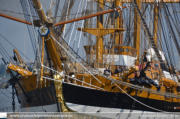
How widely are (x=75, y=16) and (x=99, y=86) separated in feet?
19.1

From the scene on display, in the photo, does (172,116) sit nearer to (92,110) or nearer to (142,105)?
(142,105)

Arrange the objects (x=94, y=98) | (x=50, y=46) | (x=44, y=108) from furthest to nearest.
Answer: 1. (x=44, y=108)
2. (x=94, y=98)
3. (x=50, y=46)

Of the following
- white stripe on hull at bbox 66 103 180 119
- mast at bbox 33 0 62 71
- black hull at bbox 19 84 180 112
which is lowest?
white stripe on hull at bbox 66 103 180 119

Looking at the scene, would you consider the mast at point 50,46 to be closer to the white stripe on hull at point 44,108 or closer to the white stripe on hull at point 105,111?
the white stripe on hull at point 44,108

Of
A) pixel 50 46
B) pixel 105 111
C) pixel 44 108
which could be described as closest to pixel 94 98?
pixel 105 111

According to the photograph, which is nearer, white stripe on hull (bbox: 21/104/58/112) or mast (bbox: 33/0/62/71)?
mast (bbox: 33/0/62/71)

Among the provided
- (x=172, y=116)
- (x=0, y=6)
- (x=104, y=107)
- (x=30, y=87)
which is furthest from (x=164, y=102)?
(x=0, y=6)

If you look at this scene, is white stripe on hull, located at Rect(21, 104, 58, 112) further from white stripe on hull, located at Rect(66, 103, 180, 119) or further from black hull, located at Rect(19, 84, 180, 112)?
white stripe on hull, located at Rect(66, 103, 180, 119)

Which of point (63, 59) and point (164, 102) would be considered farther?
point (164, 102)

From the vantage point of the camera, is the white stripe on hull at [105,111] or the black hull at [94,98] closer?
the black hull at [94,98]

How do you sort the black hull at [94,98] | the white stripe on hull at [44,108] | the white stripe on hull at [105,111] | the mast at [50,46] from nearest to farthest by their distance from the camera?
the mast at [50,46]
the white stripe on hull at [44,108]
the black hull at [94,98]
the white stripe on hull at [105,111]

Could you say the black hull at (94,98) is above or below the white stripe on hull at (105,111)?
above

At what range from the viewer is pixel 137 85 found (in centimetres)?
2172

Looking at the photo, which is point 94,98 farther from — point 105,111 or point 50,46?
point 50,46
